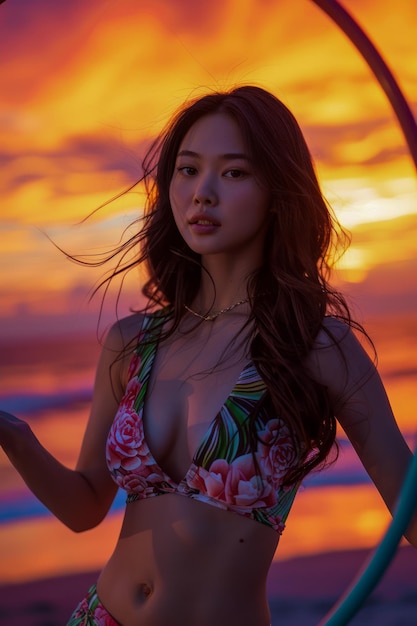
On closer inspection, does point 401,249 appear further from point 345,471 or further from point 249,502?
point 249,502

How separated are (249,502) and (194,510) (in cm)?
13

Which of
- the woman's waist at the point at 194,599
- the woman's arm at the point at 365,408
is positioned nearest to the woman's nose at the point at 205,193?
the woman's arm at the point at 365,408

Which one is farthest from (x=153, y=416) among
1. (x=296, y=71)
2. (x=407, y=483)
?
(x=296, y=71)

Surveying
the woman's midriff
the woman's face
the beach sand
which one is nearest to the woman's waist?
the woman's midriff

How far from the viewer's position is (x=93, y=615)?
2.36 m

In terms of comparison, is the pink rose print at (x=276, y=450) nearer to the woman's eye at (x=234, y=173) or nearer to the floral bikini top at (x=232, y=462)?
the floral bikini top at (x=232, y=462)

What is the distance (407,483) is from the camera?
2.24 metres

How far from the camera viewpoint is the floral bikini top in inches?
87.7

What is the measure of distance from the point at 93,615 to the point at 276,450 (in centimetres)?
55

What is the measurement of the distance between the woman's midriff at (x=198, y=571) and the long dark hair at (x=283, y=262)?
0.59 ft

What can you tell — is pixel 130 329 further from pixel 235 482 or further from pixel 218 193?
pixel 235 482

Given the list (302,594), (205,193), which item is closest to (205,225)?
(205,193)

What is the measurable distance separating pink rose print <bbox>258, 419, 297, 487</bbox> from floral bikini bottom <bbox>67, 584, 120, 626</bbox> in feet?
1.55

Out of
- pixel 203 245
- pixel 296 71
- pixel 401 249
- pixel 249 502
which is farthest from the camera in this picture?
pixel 401 249
